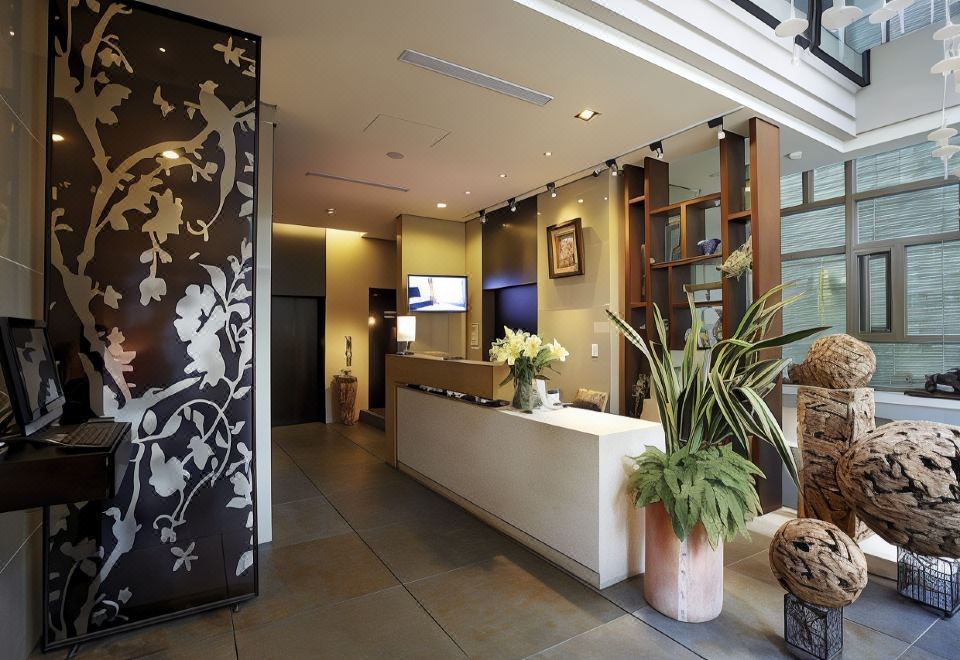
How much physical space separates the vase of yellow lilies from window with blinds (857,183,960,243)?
4306mm

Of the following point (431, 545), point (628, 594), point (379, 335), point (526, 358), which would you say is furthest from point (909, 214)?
point (379, 335)

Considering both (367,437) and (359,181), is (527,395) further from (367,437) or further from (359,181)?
(367,437)

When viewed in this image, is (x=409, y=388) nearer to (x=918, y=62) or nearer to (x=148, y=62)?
(x=148, y=62)

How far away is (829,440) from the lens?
115 inches

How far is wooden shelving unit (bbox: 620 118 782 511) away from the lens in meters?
3.82

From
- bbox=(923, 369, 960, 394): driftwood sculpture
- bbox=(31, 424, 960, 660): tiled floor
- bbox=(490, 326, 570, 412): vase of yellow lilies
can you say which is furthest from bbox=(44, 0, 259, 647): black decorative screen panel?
bbox=(923, 369, 960, 394): driftwood sculpture

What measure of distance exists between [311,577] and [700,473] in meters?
2.22

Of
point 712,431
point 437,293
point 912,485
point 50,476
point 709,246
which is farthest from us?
point 437,293

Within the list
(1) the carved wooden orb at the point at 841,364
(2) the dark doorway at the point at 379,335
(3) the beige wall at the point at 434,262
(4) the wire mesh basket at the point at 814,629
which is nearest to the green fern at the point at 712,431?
(4) the wire mesh basket at the point at 814,629

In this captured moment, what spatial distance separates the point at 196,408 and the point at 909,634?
11.7 ft

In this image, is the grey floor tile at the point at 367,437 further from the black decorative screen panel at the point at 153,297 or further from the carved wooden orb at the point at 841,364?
the carved wooden orb at the point at 841,364

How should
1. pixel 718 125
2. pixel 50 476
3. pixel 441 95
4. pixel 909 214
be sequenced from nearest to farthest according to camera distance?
pixel 50 476 < pixel 441 95 < pixel 718 125 < pixel 909 214

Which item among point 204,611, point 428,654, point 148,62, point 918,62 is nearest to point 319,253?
point 148,62

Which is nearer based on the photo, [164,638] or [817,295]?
[164,638]
